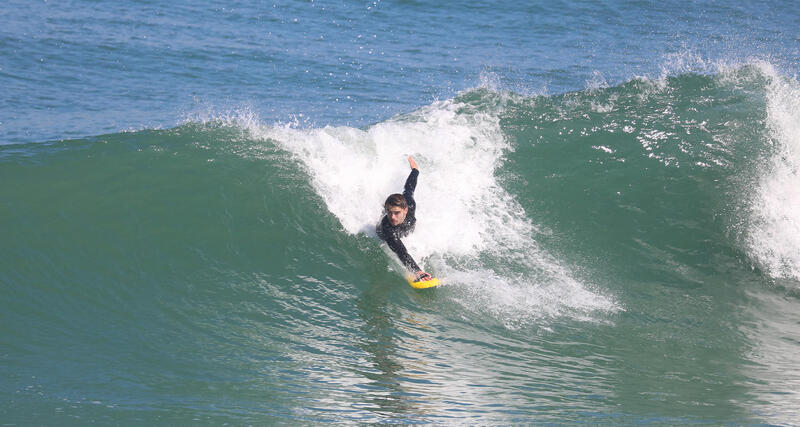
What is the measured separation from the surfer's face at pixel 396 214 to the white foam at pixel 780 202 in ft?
13.4

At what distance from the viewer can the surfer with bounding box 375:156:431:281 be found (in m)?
6.65

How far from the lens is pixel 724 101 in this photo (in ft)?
35.8

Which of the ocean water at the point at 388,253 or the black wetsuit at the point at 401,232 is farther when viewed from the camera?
the black wetsuit at the point at 401,232

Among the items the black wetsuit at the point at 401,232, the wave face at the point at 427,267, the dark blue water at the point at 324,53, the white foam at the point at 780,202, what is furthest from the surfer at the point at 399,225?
the dark blue water at the point at 324,53

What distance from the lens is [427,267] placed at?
7270mm

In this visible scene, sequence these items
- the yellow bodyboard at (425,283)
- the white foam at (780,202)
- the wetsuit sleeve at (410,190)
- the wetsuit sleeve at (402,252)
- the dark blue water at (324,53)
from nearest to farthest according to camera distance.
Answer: the yellow bodyboard at (425,283) → the wetsuit sleeve at (402,252) → the wetsuit sleeve at (410,190) → the white foam at (780,202) → the dark blue water at (324,53)

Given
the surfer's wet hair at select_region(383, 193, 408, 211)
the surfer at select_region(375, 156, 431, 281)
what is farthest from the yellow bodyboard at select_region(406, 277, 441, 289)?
the surfer's wet hair at select_region(383, 193, 408, 211)

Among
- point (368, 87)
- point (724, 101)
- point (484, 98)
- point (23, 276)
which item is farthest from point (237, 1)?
point (23, 276)

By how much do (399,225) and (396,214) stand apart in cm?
43

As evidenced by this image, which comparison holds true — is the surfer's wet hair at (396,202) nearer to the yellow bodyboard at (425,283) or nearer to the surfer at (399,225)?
the surfer at (399,225)

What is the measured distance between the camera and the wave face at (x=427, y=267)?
491 cm

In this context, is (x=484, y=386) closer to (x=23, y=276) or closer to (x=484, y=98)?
(x=23, y=276)

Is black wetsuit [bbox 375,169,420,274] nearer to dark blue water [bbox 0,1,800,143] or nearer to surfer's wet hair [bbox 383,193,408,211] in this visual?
surfer's wet hair [bbox 383,193,408,211]

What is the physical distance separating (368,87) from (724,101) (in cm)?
642
